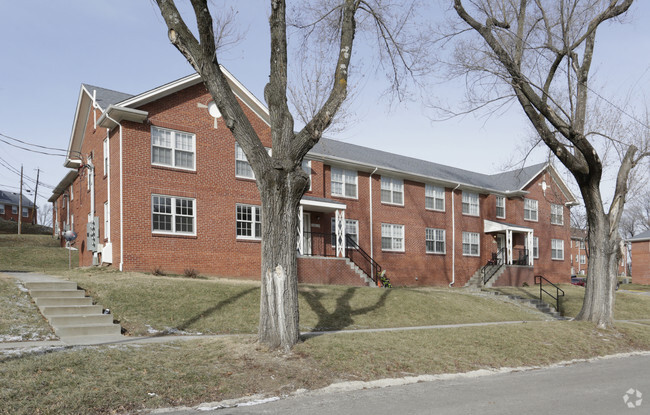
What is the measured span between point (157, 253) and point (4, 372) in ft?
40.8

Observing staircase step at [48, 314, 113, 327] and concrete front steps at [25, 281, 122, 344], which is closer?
concrete front steps at [25, 281, 122, 344]

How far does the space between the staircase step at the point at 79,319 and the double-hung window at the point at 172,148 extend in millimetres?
8842

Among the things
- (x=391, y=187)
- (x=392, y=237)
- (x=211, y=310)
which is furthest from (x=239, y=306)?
(x=391, y=187)

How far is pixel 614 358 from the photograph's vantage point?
13.1m

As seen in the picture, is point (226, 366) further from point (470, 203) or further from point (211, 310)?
point (470, 203)

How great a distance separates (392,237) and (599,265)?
42.9 ft

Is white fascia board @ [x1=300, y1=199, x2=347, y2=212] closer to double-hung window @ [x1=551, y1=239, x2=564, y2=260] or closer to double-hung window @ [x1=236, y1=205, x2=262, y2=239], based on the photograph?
double-hung window @ [x1=236, y1=205, x2=262, y2=239]

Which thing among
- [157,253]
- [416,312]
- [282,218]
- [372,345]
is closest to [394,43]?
[282,218]

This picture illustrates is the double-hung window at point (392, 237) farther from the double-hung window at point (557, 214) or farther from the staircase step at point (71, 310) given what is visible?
the staircase step at point (71, 310)

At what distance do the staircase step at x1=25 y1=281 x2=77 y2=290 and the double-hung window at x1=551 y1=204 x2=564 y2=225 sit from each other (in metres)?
32.3

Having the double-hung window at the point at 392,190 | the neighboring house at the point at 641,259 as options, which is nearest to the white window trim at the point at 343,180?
the double-hung window at the point at 392,190

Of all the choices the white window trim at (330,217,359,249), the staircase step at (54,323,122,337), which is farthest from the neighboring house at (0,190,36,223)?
the staircase step at (54,323,122,337)

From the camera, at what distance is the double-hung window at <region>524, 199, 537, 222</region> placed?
1411 inches

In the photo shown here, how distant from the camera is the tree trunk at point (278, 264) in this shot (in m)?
9.64
